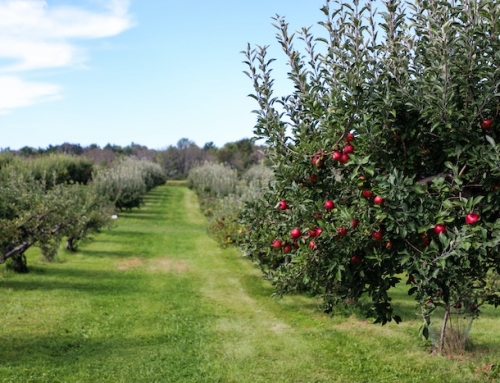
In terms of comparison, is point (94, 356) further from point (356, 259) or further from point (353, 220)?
point (353, 220)

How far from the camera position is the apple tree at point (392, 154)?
405 centimetres

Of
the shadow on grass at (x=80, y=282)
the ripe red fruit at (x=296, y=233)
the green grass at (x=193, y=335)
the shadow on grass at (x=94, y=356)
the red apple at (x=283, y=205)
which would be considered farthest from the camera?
the shadow on grass at (x=80, y=282)

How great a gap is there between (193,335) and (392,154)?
810cm

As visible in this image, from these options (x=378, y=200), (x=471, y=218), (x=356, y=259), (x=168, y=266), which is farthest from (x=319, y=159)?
(x=168, y=266)

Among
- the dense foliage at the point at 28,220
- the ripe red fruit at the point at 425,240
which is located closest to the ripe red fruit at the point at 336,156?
the ripe red fruit at the point at 425,240

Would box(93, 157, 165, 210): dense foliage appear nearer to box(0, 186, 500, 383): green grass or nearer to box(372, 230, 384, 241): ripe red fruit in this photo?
box(0, 186, 500, 383): green grass

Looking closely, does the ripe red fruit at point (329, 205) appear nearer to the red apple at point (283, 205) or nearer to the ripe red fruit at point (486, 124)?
the red apple at point (283, 205)

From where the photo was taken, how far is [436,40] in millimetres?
4020

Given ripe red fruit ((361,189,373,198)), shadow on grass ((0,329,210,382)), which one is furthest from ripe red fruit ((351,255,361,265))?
shadow on grass ((0,329,210,382))

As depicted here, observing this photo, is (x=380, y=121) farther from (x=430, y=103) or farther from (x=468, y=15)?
(x=468, y=15)

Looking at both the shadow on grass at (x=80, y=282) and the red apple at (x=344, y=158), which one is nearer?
the red apple at (x=344, y=158)

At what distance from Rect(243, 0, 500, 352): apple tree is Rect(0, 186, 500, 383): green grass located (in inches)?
198

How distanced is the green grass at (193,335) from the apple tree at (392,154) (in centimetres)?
504

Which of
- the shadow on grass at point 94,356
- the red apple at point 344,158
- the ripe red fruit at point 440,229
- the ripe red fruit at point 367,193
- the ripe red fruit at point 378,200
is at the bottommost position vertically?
the shadow on grass at point 94,356
